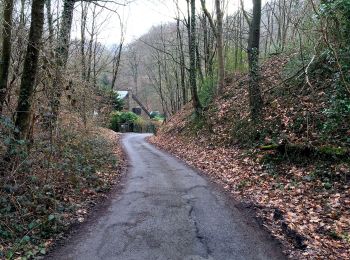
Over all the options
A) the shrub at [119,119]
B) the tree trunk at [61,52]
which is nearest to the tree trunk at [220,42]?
the tree trunk at [61,52]

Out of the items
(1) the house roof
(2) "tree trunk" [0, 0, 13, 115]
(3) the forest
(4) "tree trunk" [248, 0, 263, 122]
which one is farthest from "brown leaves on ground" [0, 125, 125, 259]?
(1) the house roof

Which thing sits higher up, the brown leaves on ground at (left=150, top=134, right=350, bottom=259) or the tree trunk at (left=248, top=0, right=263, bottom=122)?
the tree trunk at (left=248, top=0, right=263, bottom=122)

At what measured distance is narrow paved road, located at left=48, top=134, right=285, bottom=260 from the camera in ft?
17.9

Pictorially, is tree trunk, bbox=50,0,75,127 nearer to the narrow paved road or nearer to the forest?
the forest

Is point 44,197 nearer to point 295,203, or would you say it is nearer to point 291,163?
point 295,203

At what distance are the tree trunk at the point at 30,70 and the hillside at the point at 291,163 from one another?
5486mm

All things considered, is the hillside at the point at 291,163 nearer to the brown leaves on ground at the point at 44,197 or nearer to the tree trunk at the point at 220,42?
the tree trunk at the point at 220,42

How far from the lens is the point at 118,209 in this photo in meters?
7.63

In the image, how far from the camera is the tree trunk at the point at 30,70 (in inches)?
320

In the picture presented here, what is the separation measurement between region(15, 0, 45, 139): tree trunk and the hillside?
18.0 ft

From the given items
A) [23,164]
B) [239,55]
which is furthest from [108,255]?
[239,55]

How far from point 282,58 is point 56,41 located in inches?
541

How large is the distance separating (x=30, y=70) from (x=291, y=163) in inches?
283

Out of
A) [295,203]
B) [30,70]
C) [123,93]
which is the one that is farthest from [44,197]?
[123,93]
